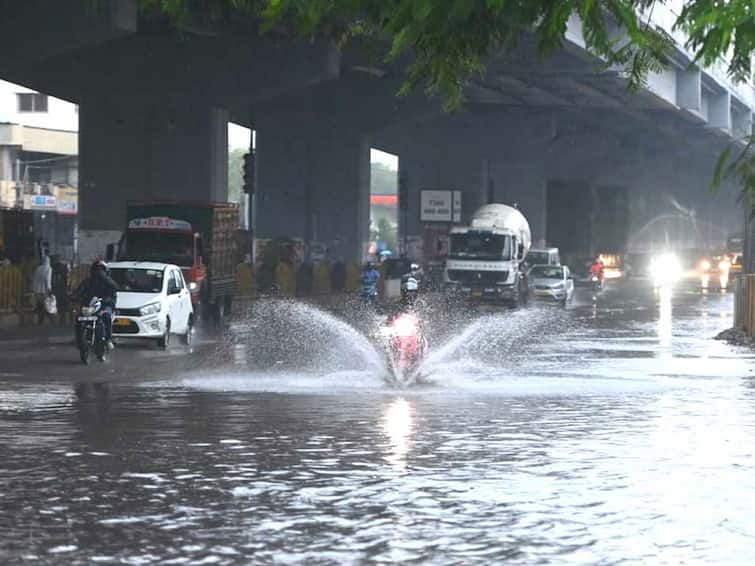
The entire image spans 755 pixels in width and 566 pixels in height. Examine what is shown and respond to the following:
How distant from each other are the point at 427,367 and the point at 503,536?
15.6m

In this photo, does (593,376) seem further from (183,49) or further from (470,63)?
(183,49)

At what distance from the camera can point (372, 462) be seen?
14.9 m

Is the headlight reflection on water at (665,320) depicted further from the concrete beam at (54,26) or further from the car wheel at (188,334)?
the concrete beam at (54,26)

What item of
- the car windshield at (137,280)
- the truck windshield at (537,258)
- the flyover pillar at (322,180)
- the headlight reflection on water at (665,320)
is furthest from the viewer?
the flyover pillar at (322,180)

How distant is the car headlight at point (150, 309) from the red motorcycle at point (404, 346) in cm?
787

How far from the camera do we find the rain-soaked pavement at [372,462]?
10.8 m

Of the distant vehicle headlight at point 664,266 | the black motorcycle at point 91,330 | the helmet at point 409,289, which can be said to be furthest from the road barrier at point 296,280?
the distant vehicle headlight at point 664,266

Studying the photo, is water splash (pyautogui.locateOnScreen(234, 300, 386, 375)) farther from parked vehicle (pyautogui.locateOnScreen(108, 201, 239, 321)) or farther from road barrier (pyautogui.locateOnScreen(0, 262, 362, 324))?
road barrier (pyautogui.locateOnScreen(0, 262, 362, 324))

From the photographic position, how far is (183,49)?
2124 inches

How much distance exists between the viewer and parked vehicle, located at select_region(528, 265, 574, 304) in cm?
6191

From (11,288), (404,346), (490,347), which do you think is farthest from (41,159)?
(404,346)

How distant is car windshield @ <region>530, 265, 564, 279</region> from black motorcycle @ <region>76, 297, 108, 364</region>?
3710 centimetres

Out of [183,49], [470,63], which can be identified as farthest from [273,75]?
[470,63]

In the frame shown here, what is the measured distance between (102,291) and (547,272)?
124 feet
